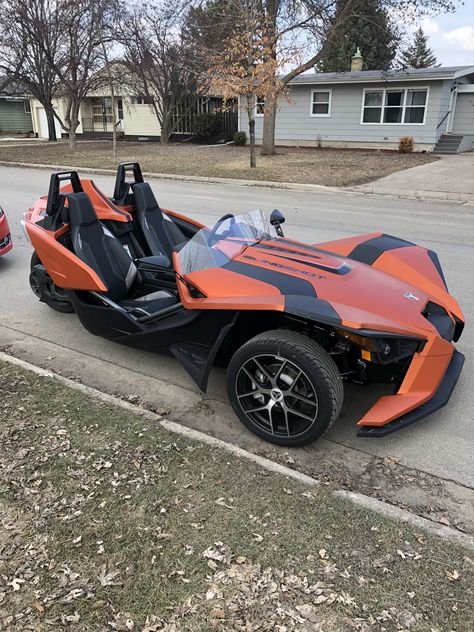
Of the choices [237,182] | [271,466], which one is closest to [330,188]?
[237,182]

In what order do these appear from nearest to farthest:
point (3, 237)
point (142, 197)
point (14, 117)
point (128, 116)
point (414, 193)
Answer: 1. point (142, 197)
2. point (3, 237)
3. point (414, 193)
4. point (128, 116)
5. point (14, 117)

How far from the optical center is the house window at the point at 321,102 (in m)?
26.1

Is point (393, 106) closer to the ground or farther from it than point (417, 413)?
farther from it

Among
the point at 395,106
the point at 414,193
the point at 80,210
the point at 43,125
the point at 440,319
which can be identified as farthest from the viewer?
the point at 43,125

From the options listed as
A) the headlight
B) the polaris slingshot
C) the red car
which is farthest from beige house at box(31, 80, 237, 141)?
the headlight

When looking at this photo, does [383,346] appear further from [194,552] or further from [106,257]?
[106,257]

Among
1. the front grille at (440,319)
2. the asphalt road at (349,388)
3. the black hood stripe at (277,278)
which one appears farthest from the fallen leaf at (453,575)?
the black hood stripe at (277,278)

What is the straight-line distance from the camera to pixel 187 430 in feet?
10.7

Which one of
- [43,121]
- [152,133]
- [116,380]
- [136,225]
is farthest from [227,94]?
[43,121]

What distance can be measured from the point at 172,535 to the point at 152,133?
37.4 meters

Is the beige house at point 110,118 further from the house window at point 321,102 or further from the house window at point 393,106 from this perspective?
the house window at point 393,106

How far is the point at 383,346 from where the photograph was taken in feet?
9.56

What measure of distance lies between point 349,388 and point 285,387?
37.5 inches

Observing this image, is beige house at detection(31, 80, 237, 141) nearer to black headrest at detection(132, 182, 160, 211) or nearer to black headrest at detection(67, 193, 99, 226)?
black headrest at detection(132, 182, 160, 211)
